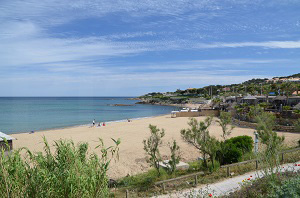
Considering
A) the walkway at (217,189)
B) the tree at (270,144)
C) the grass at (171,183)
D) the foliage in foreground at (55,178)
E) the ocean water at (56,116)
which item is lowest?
the ocean water at (56,116)

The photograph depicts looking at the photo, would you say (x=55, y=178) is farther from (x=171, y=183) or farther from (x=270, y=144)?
(x=171, y=183)

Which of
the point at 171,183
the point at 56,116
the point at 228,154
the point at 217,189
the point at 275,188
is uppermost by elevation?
the point at 275,188

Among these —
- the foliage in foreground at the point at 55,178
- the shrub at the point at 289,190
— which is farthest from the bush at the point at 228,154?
the foliage in foreground at the point at 55,178

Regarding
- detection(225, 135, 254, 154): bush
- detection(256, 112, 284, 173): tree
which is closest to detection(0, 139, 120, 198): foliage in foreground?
detection(256, 112, 284, 173): tree

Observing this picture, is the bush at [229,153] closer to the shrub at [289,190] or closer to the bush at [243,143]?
the bush at [243,143]

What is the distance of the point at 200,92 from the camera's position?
144m

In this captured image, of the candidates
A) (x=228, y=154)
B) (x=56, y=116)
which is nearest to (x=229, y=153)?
(x=228, y=154)

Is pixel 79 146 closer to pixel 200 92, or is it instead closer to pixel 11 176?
pixel 11 176

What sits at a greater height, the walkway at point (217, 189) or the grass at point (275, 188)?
the grass at point (275, 188)

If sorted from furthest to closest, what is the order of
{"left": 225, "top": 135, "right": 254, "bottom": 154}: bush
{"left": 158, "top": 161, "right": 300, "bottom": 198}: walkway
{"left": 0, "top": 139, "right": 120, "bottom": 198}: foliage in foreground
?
{"left": 225, "top": 135, "right": 254, "bottom": 154}: bush < {"left": 158, "top": 161, "right": 300, "bottom": 198}: walkway < {"left": 0, "top": 139, "right": 120, "bottom": 198}: foliage in foreground

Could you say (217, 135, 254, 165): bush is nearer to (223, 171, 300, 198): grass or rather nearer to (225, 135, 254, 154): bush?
(225, 135, 254, 154): bush

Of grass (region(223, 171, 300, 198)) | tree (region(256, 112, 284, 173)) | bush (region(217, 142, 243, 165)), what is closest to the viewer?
grass (region(223, 171, 300, 198))

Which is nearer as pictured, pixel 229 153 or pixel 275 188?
pixel 275 188

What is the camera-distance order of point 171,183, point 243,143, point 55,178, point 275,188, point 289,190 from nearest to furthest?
point 55,178 < point 289,190 < point 275,188 < point 171,183 < point 243,143
